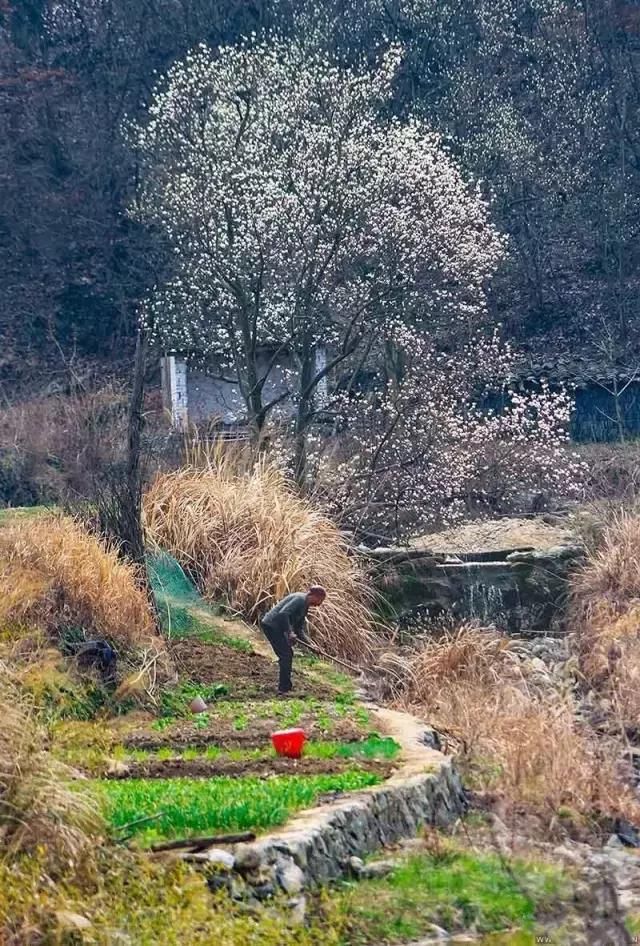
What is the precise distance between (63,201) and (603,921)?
31.4 meters

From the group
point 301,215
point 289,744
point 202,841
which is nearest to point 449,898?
point 202,841

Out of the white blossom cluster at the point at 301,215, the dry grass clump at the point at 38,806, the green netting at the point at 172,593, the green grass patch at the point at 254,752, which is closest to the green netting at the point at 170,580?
the green netting at the point at 172,593

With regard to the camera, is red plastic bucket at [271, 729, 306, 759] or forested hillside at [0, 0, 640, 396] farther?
forested hillside at [0, 0, 640, 396]

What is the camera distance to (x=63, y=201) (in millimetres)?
35562

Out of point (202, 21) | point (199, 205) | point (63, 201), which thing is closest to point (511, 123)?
point (202, 21)

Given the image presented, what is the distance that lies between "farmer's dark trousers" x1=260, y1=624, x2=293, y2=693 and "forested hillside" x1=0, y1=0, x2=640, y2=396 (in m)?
22.7

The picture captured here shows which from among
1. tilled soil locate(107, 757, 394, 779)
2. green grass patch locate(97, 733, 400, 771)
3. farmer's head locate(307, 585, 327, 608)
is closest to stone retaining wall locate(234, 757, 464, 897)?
tilled soil locate(107, 757, 394, 779)

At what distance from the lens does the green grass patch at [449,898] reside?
650cm

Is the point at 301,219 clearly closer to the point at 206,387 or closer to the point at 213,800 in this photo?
the point at 206,387

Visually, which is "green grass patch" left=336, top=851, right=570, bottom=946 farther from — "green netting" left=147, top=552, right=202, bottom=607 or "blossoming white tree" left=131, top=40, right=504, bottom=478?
"blossoming white tree" left=131, top=40, right=504, bottom=478

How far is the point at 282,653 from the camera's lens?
10867 millimetres

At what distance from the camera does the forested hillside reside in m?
34.6

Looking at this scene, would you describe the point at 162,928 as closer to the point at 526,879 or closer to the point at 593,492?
the point at 526,879

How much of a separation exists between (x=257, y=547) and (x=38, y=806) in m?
8.43
